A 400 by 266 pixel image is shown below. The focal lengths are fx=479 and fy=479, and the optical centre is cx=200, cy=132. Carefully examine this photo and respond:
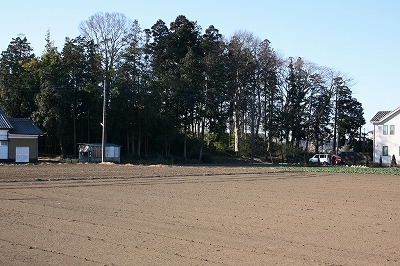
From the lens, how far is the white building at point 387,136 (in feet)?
176

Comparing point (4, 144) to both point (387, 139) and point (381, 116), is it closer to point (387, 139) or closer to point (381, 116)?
point (387, 139)

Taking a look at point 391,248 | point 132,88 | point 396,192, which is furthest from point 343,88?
point 391,248

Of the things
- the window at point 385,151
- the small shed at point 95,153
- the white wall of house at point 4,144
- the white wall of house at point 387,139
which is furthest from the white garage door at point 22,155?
the window at point 385,151

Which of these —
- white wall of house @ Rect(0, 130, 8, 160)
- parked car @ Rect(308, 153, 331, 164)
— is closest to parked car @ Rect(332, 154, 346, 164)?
parked car @ Rect(308, 153, 331, 164)

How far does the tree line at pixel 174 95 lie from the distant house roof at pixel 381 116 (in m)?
10.8

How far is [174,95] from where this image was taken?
56781 millimetres

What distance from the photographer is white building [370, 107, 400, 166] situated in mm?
53562

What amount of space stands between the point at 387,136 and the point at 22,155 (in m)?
39.1

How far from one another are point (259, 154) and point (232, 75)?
39.5 ft

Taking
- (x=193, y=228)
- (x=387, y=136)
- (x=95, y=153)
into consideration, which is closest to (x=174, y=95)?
(x=95, y=153)

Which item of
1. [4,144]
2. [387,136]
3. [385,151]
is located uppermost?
[387,136]

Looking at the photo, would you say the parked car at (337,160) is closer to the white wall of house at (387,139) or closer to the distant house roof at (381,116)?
the white wall of house at (387,139)

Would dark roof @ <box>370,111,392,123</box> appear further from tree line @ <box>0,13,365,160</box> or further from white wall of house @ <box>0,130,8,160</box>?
white wall of house @ <box>0,130,8,160</box>

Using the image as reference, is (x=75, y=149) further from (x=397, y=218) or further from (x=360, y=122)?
(x=397, y=218)
